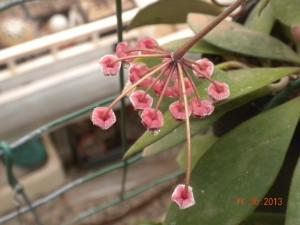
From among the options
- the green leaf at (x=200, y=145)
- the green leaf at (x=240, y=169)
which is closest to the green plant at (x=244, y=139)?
the green leaf at (x=240, y=169)

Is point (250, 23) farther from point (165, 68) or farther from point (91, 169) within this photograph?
point (91, 169)

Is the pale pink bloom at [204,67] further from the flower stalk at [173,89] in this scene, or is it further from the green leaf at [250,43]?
the green leaf at [250,43]

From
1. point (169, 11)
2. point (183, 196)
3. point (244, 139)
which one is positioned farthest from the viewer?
point (169, 11)

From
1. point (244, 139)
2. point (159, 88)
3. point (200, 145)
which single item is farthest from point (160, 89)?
point (200, 145)

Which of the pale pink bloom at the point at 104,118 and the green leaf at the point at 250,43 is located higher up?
the pale pink bloom at the point at 104,118

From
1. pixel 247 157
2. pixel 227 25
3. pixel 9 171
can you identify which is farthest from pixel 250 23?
pixel 9 171
